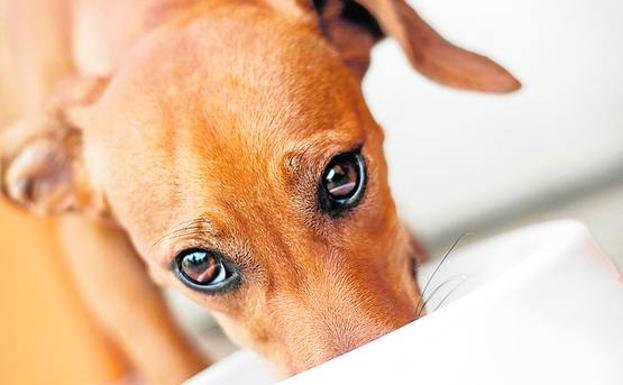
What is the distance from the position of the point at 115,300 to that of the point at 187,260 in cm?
27

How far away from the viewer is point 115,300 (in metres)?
0.90

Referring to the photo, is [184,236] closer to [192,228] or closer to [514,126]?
[192,228]

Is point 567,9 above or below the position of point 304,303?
above

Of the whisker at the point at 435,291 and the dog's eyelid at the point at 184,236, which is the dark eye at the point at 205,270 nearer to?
the dog's eyelid at the point at 184,236

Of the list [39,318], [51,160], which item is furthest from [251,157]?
[39,318]

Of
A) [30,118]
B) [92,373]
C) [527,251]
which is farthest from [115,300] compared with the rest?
[527,251]

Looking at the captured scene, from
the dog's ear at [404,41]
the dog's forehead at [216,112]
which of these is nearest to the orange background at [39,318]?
the dog's forehead at [216,112]

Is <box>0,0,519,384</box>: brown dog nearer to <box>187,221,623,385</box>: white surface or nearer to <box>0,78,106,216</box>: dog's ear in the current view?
<box>0,78,106,216</box>: dog's ear

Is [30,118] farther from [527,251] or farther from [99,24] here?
[527,251]

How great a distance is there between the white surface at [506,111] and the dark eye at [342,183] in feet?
0.25

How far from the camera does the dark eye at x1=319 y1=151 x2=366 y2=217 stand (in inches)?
24.5

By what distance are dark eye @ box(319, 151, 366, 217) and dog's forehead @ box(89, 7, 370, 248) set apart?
0.01 m

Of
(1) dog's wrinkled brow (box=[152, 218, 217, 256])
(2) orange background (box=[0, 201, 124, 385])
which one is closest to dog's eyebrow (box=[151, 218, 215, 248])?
(1) dog's wrinkled brow (box=[152, 218, 217, 256])

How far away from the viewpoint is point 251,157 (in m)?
0.62
